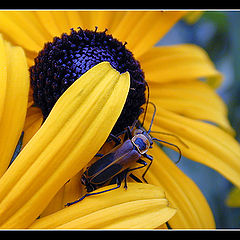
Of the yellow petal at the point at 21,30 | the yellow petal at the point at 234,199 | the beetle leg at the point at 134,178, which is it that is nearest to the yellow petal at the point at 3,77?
the yellow petal at the point at 21,30

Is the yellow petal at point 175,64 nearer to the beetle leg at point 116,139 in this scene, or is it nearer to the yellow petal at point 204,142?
the yellow petal at point 204,142

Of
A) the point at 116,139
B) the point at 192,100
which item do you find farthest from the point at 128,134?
the point at 192,100

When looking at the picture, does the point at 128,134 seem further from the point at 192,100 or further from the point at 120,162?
the point at 192,100

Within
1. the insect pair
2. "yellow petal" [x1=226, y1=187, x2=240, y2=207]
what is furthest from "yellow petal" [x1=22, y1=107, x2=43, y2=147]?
"yellow petal" [x1=226, y1=187, x2=240, y2=207]

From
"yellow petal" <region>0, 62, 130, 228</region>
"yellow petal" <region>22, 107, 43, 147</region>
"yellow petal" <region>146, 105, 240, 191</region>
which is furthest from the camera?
"yellow petal" <region>146, 105, 240, 191</region>

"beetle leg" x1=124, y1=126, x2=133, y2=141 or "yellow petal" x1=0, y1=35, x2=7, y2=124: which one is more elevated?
"yellow petal" x1=0, y1=35, x2=7, y2=124

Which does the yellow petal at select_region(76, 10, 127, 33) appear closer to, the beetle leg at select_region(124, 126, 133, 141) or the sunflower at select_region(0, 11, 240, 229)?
the sunflower at select_region(0, 11, 240, 229)

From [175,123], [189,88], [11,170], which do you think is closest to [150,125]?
[175,123]
